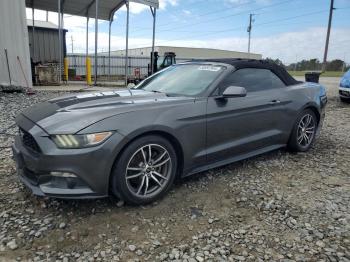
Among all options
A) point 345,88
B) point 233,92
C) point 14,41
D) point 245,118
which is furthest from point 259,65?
point 14,41

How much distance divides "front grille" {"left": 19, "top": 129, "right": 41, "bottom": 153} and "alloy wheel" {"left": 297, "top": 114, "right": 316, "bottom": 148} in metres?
3.68

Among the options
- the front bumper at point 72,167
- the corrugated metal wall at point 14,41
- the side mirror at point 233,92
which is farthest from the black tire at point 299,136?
the corrugated metal wall at point 14,41

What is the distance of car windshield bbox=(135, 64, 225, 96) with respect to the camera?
3.77 meters

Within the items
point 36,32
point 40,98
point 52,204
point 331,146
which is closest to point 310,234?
point 52,204

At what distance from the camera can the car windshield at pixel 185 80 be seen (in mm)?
3773

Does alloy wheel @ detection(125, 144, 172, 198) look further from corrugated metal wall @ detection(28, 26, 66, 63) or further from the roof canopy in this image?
corrugated metal wall @ detection(28, 26, 66, 63)

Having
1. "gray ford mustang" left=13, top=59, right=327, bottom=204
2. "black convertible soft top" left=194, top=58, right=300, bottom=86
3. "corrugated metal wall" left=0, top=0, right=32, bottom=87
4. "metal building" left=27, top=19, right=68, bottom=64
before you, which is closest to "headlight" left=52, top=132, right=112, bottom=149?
"gray ford mustang" left=13, top=59, right=327, bottom=204

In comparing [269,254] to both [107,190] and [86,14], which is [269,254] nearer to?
[107,190]

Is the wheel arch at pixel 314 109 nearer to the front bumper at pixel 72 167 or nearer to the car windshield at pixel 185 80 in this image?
the car windshield at pixel 185 80

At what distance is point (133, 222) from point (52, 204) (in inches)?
34.0

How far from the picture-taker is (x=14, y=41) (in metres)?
11.0

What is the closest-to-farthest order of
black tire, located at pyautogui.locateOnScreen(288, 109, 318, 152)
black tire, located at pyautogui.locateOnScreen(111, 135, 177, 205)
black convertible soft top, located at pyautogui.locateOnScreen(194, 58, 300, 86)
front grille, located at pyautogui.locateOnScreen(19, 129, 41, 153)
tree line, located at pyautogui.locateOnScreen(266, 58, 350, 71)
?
front grille, located at pyautogui.locateOnScreen(19, 129, 41, 153), black tire, located at pyautogui.locateOnScreen(111, 135, 177, 205), black convertible soft top, located at pyautogui.locateOnScreen(194, 58, 300, 86), black tire, located at pyautogui.locateOnScreen(288, 109, 318, 152), tree line, located at pyautogui.locateOnScreen(266, 58, 350, 71)

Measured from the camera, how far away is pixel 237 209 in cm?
319

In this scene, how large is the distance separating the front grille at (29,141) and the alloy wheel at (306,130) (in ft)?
12.1
